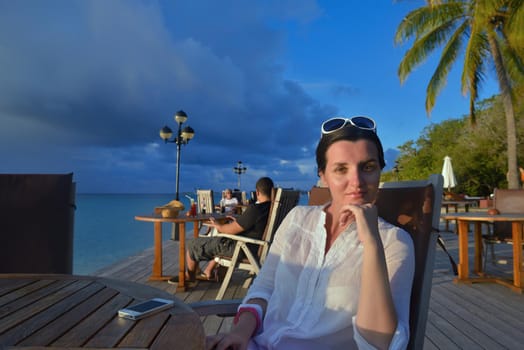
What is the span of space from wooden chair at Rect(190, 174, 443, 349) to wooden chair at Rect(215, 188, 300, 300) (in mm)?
2123

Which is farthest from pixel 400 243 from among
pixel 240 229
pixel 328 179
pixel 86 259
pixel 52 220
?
pixel 86 259

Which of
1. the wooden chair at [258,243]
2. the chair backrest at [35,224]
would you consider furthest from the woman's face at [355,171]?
the wooden chair at [258,243]

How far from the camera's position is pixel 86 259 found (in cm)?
962

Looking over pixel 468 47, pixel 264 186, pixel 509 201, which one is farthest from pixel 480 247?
pixel 468 47

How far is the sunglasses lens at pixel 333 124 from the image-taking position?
1.33 meters

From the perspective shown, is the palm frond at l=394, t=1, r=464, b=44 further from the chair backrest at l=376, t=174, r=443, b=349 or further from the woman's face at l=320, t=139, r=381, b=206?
the woman's face at l=320, t=139, r=381, b=206

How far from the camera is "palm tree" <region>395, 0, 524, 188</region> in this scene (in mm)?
11234

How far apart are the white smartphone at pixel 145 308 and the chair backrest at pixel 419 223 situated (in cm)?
88

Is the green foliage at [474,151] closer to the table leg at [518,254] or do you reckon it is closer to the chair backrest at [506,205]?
the chair backrest at [506,205]

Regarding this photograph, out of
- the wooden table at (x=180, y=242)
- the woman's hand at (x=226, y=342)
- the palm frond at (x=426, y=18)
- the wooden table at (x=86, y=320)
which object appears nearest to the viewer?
the wooden table at (x=86, y=320)

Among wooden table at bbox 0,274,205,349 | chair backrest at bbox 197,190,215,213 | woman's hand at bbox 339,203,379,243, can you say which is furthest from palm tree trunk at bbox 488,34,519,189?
wooden table at bbox 0,274,205,349

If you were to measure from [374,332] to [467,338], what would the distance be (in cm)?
240

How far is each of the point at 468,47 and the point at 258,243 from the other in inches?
445

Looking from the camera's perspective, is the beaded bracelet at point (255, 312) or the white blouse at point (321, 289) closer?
the white blouse at point (321, 289)
